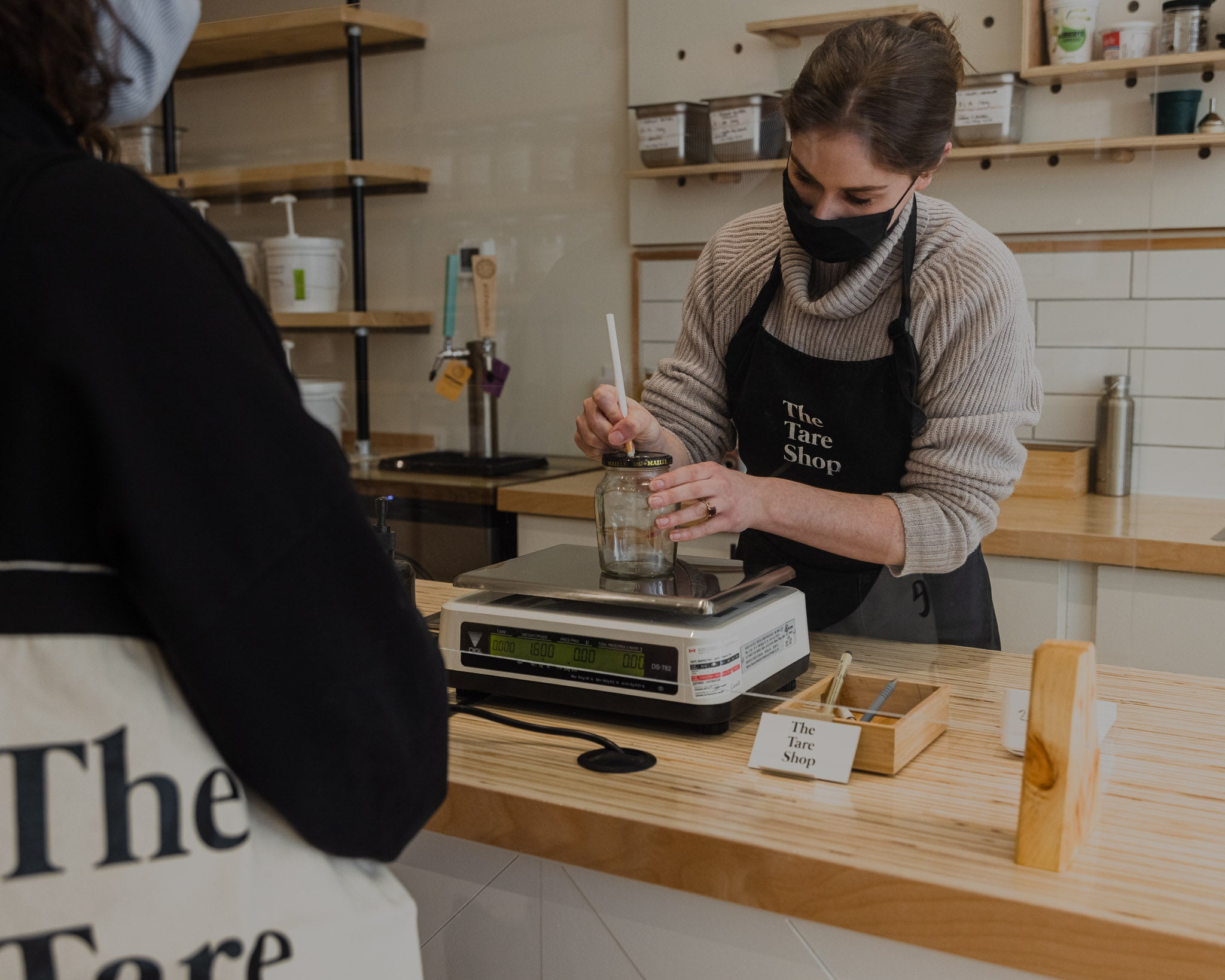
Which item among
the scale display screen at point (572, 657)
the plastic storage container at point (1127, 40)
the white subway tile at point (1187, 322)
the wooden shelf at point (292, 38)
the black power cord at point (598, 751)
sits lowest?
the black power cord at point (598, 751)

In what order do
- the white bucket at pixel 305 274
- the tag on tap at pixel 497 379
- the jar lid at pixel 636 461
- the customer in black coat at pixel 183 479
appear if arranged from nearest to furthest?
the customer in black coat at pixel 183 479 → the jar lid at pixel 636 461 → the tag on tap at pixel 497 379 → the white bucket at pixel 305 274

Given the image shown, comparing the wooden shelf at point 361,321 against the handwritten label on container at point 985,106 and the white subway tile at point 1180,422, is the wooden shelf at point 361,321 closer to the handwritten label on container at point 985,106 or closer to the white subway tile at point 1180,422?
the handwritten label on container at point 985,106

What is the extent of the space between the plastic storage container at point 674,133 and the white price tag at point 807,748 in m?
0.82

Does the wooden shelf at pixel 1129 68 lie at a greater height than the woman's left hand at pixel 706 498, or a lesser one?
greater

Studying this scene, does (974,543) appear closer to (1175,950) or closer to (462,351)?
(1175,950)

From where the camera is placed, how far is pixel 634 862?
965 millimetres

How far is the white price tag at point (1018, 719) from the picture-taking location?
108 centimetres

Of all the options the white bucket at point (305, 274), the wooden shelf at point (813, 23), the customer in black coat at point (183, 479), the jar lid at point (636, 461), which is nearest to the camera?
the customer in black coat at point (183, 479)

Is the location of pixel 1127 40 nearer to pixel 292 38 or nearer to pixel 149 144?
pixel 292 38

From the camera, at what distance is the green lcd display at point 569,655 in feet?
3.71

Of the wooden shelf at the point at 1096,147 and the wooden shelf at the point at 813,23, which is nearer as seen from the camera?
the wooden shelf at the point at 1096,147

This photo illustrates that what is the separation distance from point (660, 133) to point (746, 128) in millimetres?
232

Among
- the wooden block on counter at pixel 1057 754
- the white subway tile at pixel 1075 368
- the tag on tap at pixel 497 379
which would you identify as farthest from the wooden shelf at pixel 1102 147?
the tag on tap at pixel 497 379

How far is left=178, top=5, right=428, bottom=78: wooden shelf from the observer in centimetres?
173
